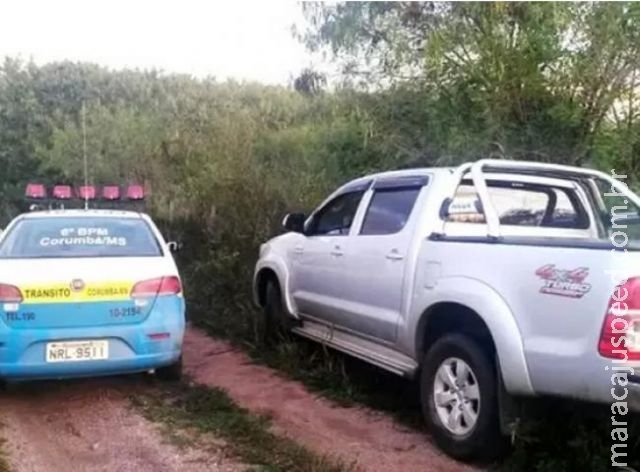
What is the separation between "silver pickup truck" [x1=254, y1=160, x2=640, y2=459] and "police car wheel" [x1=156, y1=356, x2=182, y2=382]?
3.90 feet

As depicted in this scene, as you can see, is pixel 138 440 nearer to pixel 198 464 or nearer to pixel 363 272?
pixel 198 464

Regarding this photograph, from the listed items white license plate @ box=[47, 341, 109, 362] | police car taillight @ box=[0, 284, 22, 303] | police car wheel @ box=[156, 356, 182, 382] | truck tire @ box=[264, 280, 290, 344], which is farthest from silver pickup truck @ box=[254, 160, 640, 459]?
police car taillight @ box=[0, 284, 22, 303]

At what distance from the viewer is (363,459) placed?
4434 mm

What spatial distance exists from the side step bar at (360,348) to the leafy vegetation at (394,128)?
0.26m

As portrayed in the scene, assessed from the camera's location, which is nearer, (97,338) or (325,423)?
(325,423)

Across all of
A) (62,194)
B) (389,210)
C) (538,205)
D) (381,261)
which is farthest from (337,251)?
(62,194)

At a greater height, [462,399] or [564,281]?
[564,281]

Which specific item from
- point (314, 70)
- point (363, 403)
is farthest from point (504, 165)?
point (314, 70)

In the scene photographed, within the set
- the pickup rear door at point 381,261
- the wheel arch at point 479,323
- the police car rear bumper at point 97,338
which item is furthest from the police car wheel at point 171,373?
the wheel arch at point 479,323

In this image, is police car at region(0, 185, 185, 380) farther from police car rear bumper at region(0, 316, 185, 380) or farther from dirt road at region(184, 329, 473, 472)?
dirt road at region(184, 329, 473, 472)

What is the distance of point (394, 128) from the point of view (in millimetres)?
8680

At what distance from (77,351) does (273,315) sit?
96.3 inches

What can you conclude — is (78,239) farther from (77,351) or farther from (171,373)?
(171,373)

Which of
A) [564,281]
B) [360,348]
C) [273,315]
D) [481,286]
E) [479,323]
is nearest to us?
[564,281]
